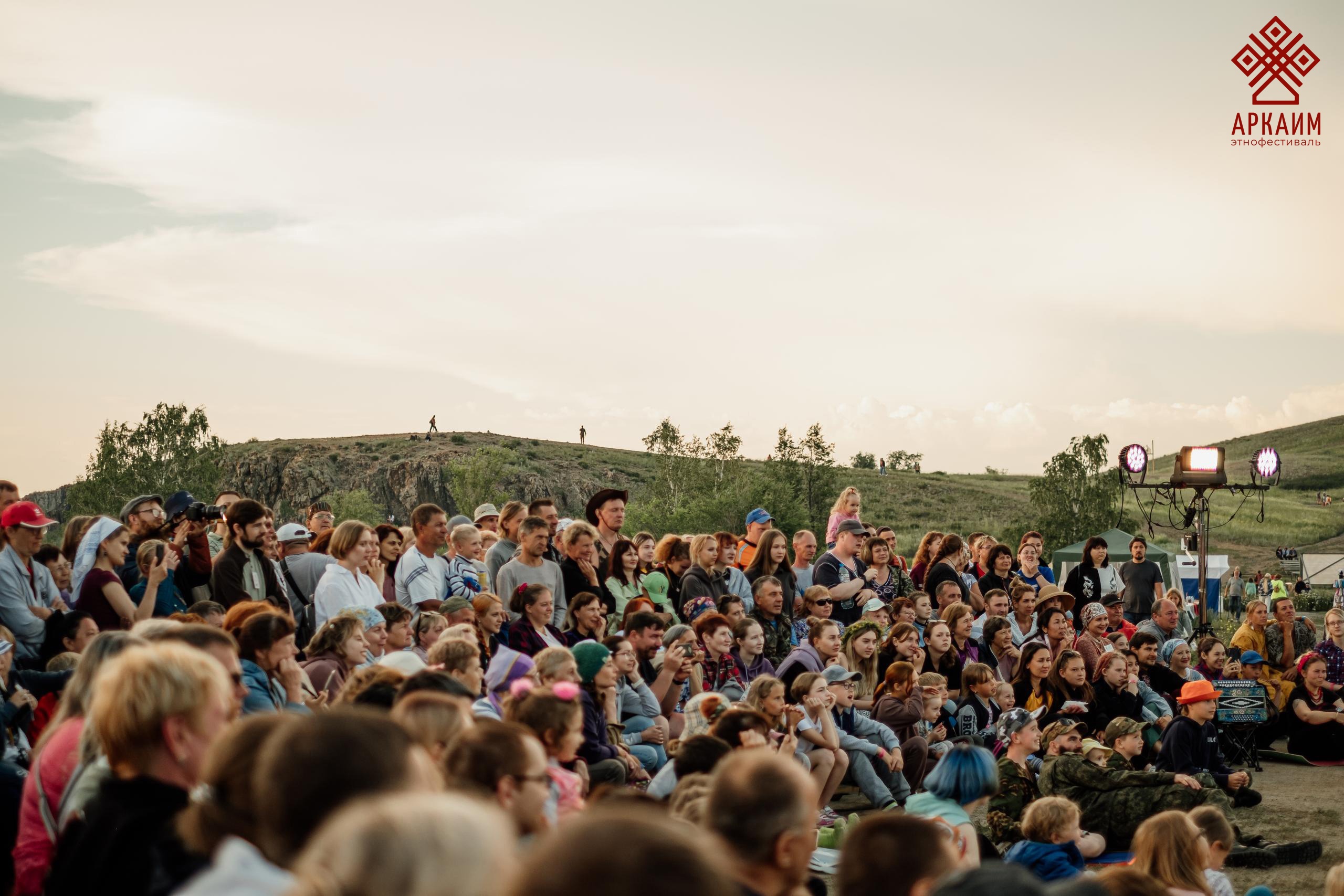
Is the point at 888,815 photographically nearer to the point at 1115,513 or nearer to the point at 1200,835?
the point at 1200,835

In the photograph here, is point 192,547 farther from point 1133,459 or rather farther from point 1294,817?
point 1133,459

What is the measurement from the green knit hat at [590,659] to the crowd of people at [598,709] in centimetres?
2

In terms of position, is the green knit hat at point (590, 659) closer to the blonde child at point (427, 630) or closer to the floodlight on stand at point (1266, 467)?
the blonde child at point (427, 630)

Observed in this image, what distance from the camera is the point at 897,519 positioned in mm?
69062

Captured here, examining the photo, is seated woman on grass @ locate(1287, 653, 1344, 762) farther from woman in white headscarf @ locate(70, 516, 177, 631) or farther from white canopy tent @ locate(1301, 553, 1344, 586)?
white canopy tent @ locate(1301, 553, 1344, 586)

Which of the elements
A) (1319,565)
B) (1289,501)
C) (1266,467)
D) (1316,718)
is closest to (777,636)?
(1316,718)

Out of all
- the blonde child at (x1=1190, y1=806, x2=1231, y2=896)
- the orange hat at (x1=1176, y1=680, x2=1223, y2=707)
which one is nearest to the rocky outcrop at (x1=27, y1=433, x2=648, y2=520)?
the orange hat at (x1=1176, y1=680, x2=1223, y2=707)

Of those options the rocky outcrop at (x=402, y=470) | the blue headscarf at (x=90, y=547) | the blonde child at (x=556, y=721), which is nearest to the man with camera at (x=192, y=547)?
the blue headscarf at (x=90, y=547)

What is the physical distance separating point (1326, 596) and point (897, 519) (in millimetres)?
33873

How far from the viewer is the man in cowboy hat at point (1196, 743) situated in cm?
882

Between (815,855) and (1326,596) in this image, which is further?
(1326,596)

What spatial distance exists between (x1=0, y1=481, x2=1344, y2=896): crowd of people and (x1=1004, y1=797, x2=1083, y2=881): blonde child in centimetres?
2

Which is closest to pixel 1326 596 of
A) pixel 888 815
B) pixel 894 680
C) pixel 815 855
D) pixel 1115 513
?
pixel 1115 513

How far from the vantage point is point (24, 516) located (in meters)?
7.05
